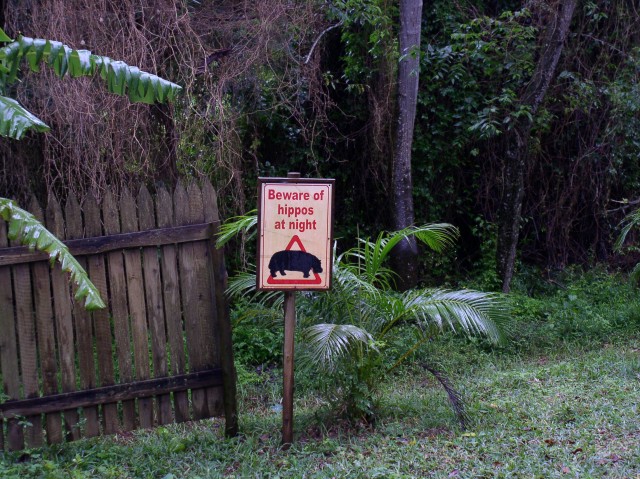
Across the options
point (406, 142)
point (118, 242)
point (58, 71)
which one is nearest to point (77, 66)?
point (58, 71)

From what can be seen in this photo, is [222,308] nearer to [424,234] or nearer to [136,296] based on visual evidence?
[136,296]

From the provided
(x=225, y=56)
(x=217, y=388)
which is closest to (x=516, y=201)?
(x=225, y=56)

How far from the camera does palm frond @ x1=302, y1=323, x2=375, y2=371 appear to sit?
5.35m

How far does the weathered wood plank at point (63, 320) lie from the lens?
17.6 feet

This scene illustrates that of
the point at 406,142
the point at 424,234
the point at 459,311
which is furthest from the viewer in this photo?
the point at 406,142

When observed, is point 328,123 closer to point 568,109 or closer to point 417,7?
point 417,7

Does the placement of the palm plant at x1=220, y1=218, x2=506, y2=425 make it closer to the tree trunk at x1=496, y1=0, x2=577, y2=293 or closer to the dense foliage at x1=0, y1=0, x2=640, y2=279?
the dense foliage at x1=0, y1=0, x2=640, y2=279

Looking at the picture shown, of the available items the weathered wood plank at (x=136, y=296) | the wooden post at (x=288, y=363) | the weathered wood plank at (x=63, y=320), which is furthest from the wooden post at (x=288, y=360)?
the weathered wood plank at (x=63, y=320)

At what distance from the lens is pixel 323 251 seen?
17.7 ft

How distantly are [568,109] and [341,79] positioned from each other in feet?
12.4

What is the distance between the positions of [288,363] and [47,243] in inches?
78.0

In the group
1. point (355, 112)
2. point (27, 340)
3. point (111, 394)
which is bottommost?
point (111, 394)

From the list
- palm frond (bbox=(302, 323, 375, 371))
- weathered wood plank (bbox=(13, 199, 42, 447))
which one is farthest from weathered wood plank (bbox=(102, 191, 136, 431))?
palm frond (bbox=(302, 323, 375, 371))

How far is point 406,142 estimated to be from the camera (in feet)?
35.3
